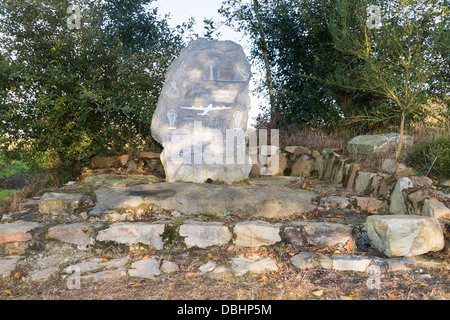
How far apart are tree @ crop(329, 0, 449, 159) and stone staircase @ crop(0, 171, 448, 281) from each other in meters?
1.89

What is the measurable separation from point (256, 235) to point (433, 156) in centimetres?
298

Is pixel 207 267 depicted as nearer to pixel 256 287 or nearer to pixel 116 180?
pixel 256 287

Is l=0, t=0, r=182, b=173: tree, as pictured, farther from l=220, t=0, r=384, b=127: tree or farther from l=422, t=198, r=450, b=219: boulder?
l=422, t=198, r=450, b=219: boulder

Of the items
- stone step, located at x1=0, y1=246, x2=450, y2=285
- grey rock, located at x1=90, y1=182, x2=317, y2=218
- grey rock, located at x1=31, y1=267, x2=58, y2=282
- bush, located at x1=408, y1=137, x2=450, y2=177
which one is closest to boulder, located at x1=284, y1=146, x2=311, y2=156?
bush, located at x1=408, y1=137, x2=450, y2=177

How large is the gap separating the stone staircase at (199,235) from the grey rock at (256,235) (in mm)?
11

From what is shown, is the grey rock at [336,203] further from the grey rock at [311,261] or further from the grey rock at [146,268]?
the grey rock at [146,268]

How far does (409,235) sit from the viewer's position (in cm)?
368

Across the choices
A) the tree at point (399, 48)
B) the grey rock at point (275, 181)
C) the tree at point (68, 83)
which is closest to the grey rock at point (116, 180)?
the tree at point (68, 83)

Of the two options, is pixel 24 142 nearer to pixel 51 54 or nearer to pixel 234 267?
pixel 51 54

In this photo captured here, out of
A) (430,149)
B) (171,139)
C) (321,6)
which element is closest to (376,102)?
(321,6)

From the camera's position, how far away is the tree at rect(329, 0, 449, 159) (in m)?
5.47

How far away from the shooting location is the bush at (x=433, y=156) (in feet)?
16.4

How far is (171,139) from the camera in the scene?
5918 millimetres

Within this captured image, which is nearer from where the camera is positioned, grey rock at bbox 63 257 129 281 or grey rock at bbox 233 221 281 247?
grey rock at bbox 63 257 129 281
